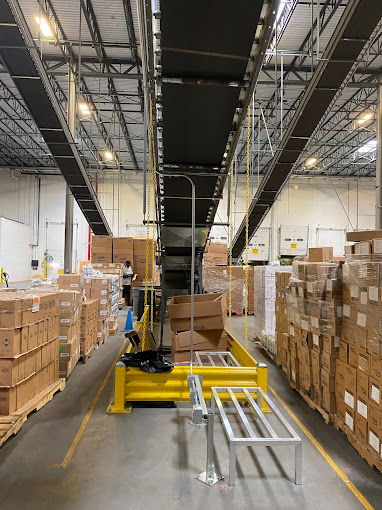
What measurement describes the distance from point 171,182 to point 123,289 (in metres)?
8.45

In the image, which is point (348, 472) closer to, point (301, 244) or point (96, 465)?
point (96, 465)

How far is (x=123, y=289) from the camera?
12.7 m

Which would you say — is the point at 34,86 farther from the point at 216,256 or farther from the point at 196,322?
the point at 216,256

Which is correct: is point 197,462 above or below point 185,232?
below

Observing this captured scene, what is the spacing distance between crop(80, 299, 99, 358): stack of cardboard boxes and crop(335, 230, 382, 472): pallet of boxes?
391 centimetres

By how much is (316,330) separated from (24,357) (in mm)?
3227

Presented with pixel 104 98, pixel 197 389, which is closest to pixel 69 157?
pixel 104 98

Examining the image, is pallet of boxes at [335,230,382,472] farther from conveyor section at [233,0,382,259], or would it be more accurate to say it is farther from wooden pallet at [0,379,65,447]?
wooden pallet at [0,379,65,447]

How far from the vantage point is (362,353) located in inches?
116

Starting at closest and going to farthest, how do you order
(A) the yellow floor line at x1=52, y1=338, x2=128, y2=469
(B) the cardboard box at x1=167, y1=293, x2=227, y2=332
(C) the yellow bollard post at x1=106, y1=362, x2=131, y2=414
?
(A) the yellow floor line at x1=52, y1=338, x2=128, y2=469 → (C) the yellow bollard post at x1=106, y1=362, x2=131, y2=414 → (B) the cardboard box at x1=167, y1=293, x2=227, y2=332

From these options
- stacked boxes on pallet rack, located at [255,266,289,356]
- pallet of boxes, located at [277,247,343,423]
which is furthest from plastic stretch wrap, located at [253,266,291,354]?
pallet of boxes, located at [277,247,343,423]

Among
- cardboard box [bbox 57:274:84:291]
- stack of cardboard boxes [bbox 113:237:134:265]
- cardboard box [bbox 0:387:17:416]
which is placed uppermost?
stack of cardboard boxes [bbox 113:237:134:265]

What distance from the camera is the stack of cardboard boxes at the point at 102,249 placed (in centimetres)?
1262

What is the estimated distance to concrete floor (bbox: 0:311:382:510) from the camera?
232cm
